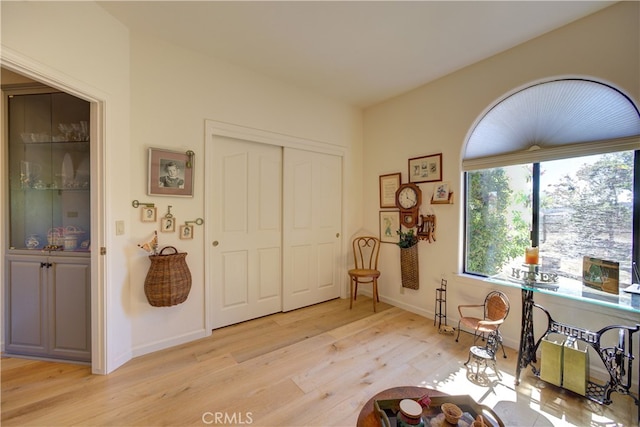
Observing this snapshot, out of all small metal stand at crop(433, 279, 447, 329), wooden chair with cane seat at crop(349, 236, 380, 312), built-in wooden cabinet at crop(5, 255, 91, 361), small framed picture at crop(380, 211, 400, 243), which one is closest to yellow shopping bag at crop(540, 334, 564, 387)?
small metal stand at crop(433, 279, 447, 329)

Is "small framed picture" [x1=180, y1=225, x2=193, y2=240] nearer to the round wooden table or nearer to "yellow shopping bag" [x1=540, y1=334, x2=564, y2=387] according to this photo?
the round wooden table

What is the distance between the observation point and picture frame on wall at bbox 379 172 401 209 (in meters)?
3.40

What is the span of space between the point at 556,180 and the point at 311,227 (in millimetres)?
2559

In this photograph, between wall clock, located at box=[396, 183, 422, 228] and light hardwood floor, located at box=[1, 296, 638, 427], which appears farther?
wall clock, located at box=[396, 183, 422, 228]

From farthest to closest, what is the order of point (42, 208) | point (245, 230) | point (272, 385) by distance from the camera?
point (245, 230), point (42, 208), point (272, 385)

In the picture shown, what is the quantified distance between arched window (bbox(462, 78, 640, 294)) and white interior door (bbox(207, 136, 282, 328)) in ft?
7.36

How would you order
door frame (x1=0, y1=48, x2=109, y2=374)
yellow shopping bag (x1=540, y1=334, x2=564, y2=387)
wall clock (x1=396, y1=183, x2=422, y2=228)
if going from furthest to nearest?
wall clock (x1=396, y1=183, x2=422, y2=228) → door frame (x1=0, y1=48, x2=109, y2=374) → yellow shopping bag (x1=540, y1=334, x2=564, y2=387)

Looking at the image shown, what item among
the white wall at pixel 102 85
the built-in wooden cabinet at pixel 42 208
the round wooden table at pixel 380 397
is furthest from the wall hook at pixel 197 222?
the round wooden table at pixel 380 397

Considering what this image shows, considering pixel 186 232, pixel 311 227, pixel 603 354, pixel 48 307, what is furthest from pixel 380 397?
pixel 48 307

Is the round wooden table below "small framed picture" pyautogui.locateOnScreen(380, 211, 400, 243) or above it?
below

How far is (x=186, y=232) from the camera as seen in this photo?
8.05ft

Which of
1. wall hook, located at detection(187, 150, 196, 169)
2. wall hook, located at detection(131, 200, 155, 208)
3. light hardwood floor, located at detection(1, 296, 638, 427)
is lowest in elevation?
light hardwood floor, located at detection(1, 296, 638, 427)

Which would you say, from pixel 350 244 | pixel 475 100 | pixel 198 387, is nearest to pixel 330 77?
pixel 475 100

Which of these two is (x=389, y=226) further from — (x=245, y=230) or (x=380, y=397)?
(x=380, y=397)
